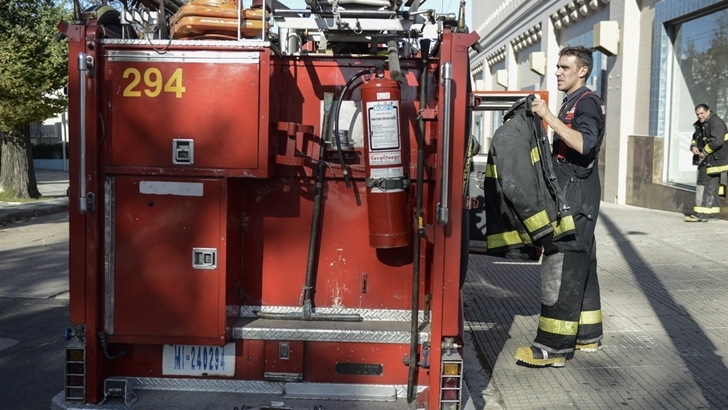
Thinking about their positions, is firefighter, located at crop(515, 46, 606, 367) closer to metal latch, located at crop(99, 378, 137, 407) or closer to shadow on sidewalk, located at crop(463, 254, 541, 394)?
shadow on sidewalk, located at crop(463, 254, 541, 394)

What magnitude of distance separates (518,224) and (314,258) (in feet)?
4.74

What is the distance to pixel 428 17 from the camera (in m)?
4.25

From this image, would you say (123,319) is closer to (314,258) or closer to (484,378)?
(314,258)

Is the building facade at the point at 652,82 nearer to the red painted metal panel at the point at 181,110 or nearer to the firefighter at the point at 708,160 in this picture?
the firefighter at the point at 708,160

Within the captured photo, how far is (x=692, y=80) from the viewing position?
14.8m

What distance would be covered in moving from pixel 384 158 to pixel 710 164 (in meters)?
10.3

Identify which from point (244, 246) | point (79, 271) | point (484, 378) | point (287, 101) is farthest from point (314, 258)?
point (484, 378)

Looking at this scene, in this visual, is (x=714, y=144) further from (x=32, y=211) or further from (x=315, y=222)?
(x=32, y=211)

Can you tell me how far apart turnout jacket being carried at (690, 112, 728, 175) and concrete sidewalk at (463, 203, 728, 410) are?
5.46 feet

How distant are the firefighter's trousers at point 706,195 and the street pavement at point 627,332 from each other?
1302 millimetres

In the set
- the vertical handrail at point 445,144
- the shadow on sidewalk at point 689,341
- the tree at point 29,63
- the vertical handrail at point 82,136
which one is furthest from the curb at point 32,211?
the vertical handrail at point 445,144

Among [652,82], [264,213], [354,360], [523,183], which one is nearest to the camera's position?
[354,360]

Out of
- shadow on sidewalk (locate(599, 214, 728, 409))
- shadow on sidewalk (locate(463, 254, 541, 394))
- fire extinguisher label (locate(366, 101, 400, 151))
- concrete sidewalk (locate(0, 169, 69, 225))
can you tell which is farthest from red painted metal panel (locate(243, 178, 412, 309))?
concrete sidewalk (locate(0, 169, 69, 225))

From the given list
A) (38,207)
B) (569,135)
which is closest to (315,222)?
(569,135)
